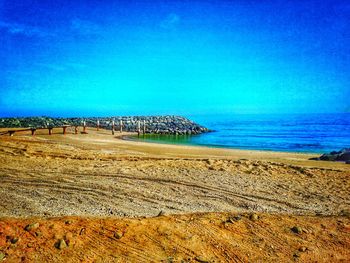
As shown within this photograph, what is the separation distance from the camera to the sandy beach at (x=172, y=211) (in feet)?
22.1

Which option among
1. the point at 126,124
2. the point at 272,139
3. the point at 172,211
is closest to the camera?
the point at 172,211

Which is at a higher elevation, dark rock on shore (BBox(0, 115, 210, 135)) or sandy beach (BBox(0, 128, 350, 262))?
dark rock on shore (BBox(0, 115, 210, 135))

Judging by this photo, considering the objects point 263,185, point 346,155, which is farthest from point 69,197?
point 346,155

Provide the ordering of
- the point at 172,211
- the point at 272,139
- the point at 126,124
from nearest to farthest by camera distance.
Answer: the point at 172,211, the point at 272,139, the point at 126,124

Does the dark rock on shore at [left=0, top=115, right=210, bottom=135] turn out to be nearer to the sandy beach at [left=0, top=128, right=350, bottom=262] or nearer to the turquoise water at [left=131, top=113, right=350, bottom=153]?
the turquoise water at [left=131, top=113, right=350, bottom=153]

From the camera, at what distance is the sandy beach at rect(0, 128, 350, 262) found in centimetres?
674

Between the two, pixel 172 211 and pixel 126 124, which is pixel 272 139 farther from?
pixel 172 211

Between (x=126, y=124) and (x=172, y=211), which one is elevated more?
(x=126, y=124)

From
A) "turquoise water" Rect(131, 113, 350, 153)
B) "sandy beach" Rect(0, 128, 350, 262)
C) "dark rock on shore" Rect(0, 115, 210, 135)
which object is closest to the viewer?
"sandy beach" Rect(0, 128, 350, 262)

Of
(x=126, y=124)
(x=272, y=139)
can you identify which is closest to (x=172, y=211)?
(x=272, y=139)

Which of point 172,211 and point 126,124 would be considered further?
point 126,124

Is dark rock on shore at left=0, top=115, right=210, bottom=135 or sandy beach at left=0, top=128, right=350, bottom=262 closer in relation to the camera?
sandy beach at left=0, top=128, right=350, bottom=262

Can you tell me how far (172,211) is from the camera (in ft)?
30.3

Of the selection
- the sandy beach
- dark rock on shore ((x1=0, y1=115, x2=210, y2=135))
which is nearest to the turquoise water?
dark rock on shore ((x1=0, y1=115, x2=210, y2=135))
